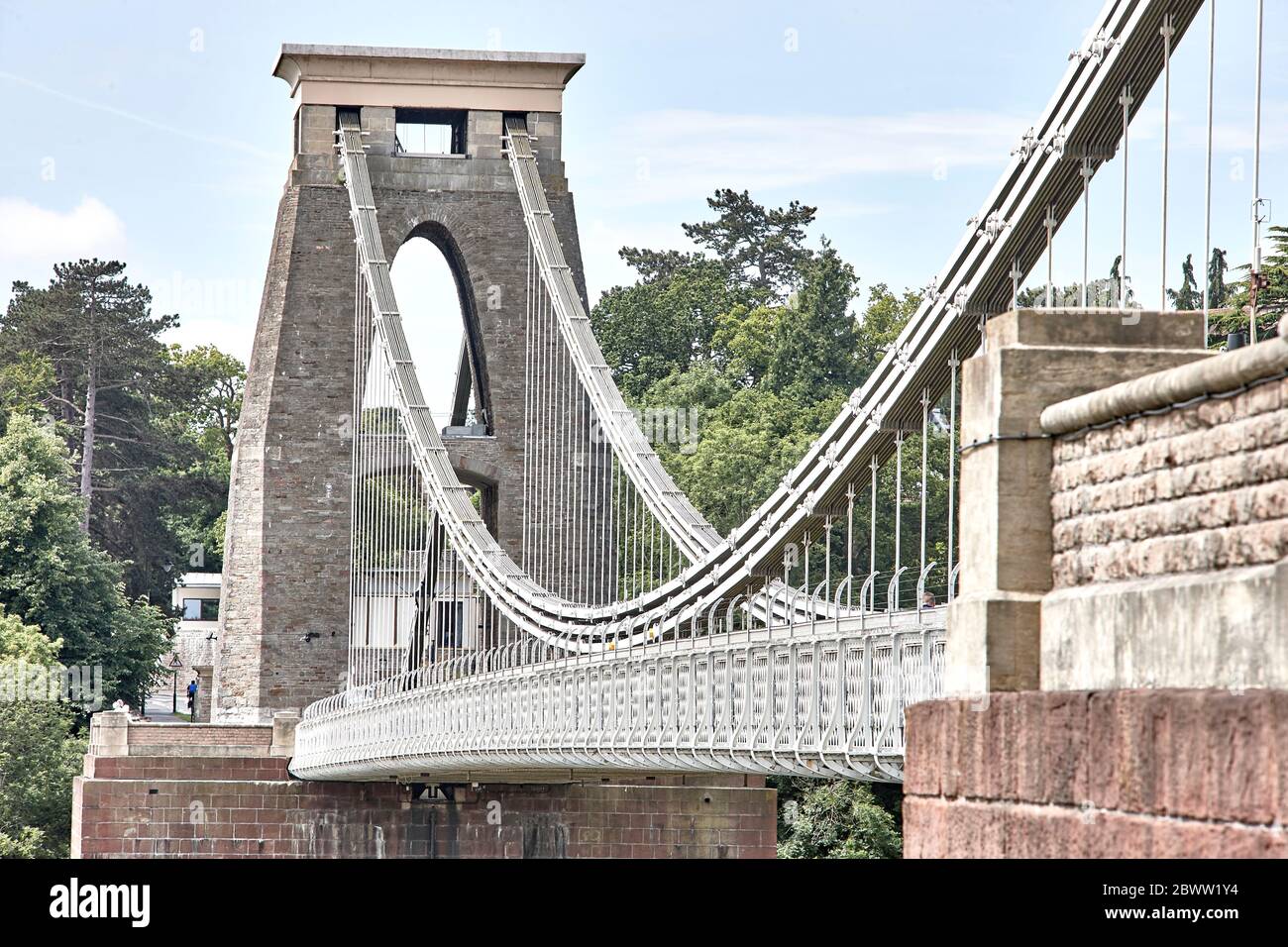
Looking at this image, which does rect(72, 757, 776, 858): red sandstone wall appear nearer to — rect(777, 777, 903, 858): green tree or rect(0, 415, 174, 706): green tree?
rect(777, 777, 903, 858): green tree

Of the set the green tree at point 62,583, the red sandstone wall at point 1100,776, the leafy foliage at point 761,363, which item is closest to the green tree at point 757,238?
the leafy foliage at point 761,363

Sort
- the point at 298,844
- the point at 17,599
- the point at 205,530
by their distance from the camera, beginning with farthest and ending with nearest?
1. the point at 205,530
2. the point at 17,599
3. the point at 298,844

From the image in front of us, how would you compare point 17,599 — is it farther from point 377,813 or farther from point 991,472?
point 991,472

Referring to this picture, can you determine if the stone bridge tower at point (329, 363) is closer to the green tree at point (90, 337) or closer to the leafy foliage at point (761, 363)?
the leafy foliage at point (761, 363)

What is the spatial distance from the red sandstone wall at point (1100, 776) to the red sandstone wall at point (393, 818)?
2292cm

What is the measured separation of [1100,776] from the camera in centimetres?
716

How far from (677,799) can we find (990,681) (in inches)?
927

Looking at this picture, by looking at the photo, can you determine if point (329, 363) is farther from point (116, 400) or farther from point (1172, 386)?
point (1172, 386)

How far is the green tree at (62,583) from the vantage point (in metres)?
44.2

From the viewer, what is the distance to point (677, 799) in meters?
31.7

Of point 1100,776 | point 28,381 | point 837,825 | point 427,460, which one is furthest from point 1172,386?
point 28,381

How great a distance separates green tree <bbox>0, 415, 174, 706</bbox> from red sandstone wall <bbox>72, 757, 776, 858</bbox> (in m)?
12.3
